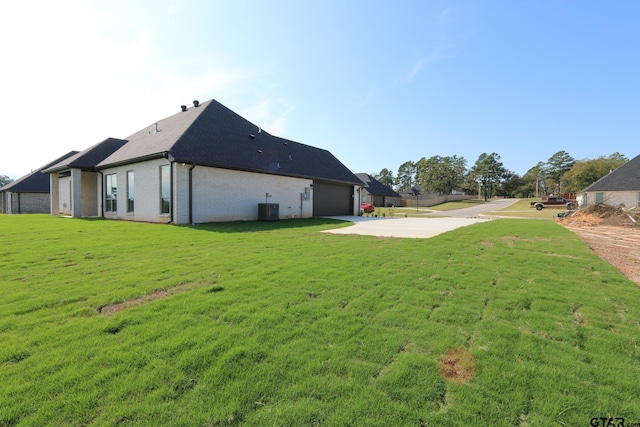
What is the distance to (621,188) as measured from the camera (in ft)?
100

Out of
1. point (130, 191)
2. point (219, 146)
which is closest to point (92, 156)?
point (130, 191)

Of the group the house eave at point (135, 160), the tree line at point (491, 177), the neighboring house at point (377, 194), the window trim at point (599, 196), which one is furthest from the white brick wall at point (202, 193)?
the tree line at point (491, 177)

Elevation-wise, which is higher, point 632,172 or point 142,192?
point 632,172

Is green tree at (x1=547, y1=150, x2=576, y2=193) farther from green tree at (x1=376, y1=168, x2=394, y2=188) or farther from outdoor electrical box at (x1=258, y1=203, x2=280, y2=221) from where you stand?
outdoor electrical box at (x1=258, y1=203, x2=280, y2=221)

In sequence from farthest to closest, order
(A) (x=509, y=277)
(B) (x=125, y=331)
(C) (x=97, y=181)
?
(C) (x=97, y=181) → (A) (x=509, y=277) → (B) (x=125, y=331)

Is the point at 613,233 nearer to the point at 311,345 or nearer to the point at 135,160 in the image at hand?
the point at 311,345

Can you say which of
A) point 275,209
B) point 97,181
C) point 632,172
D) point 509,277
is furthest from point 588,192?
point 97,181

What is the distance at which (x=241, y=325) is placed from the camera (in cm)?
307

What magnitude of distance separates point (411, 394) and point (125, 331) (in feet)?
8.91

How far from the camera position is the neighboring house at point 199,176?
1357 cm

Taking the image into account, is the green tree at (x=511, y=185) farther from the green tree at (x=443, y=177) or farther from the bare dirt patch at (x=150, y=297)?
the bare dirt patch at (x=150, y=297)

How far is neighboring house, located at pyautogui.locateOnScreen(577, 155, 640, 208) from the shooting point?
2991 cm

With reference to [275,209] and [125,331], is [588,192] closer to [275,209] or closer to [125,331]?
[275,209]

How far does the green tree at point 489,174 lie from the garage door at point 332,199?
67848 mm
